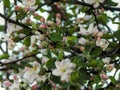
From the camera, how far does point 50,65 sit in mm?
1785

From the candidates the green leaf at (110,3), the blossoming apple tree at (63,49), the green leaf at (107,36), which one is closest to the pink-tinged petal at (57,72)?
the blossoming apple tree at (63,49)

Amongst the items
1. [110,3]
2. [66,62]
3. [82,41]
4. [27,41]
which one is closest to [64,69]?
[66,62]

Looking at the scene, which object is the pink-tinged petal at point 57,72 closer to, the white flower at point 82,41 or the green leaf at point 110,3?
the white flower at point 82,41

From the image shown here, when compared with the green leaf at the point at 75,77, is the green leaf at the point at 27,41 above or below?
above

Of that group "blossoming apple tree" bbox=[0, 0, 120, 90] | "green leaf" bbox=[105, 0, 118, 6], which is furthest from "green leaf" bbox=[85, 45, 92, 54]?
"green leaf" bbox=[105, 0, 118, 6]

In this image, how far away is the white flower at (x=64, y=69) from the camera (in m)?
1.70

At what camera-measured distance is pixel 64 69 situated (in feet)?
5.65

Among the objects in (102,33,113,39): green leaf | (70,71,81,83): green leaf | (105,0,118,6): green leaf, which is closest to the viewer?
(70,71,81,83): green leaf

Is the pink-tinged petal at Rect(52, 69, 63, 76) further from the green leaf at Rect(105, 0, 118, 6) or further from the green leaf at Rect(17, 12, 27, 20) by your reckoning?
the green leaf at Rect(105, 0, 118, 6)

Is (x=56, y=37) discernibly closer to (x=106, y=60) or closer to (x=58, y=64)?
(x=58, y=64)

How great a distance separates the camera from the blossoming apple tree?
5.66 feet

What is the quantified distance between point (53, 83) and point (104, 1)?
0.44 metres

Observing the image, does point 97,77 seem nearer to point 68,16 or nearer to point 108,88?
point 108,88

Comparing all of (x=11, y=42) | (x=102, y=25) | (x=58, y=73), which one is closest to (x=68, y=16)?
(x=102, y=25)
